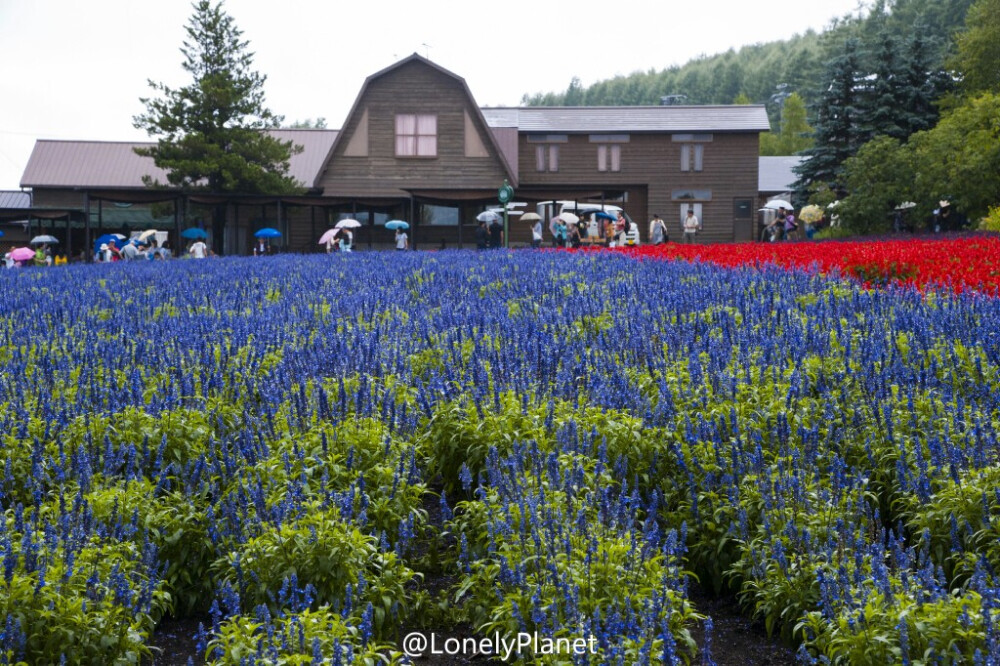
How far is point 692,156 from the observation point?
4991 cm

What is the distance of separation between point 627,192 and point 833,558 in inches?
1872

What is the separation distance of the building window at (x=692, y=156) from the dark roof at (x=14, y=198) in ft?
112

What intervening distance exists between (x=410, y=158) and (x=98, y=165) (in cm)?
1708

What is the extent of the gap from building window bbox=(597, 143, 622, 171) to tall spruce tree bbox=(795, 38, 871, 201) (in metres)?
8.89

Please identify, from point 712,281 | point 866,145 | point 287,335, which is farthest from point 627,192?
point 287,335

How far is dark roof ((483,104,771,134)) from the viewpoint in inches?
1950

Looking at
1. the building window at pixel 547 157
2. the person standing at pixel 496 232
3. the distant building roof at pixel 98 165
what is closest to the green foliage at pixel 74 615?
the person standing at pixel 496 232

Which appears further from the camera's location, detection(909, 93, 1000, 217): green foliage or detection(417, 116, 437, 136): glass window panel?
detection(417, 116, 437, 136): glass window panel

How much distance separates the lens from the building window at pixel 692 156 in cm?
4984

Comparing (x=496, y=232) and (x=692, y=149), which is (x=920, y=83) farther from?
(x=496, y=232)

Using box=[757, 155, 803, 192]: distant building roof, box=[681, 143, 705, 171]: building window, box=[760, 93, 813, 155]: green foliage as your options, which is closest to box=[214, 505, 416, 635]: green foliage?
box=[681, 143, 705, 171]: building window

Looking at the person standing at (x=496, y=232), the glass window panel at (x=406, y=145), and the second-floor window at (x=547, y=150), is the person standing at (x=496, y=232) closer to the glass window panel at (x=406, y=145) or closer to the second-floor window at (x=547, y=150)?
the glass window panel at (x=406, y=145)

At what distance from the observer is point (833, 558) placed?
427cm

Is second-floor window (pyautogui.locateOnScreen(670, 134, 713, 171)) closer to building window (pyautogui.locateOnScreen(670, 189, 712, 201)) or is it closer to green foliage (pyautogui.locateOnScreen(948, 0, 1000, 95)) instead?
building window (pyautogui.locateOnScreen(670, 189, 712, 201))
